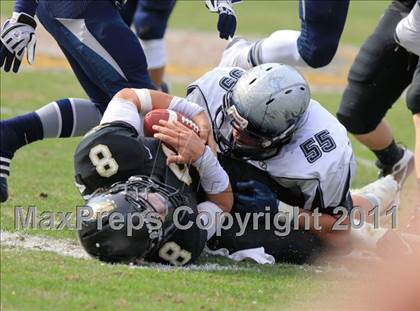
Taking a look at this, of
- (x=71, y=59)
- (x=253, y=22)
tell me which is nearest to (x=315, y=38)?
(x=71, y=59)

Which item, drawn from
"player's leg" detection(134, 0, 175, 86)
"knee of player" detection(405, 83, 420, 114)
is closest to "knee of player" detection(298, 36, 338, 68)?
"knee of player" detection(405, 83, 420, 114)

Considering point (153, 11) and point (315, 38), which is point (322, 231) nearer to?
point (315, 38)

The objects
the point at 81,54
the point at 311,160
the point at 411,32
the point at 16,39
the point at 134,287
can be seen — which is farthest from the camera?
the point at 411,32

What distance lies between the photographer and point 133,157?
398cm

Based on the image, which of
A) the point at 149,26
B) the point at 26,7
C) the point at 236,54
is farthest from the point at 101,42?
the point at 149,26

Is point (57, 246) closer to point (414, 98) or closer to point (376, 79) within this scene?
point (414, 98)

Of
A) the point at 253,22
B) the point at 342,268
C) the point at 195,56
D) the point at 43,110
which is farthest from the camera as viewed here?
the point at 253,22

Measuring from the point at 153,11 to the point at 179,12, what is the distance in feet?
27.5

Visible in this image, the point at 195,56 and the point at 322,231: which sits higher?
the point at 322,231

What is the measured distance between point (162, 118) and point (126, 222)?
0.64 metres

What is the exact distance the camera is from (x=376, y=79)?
5.64m

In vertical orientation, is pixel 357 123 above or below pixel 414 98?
below

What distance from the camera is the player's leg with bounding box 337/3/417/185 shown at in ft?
18.3

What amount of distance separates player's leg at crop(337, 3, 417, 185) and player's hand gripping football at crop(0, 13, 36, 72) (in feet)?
6.48
